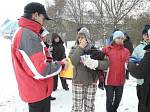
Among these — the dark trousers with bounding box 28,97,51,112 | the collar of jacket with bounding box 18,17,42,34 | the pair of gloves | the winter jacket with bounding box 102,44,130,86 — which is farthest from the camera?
the winter jacket with bounding box 102,44,130,86

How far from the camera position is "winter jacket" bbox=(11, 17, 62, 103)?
401 centimetres

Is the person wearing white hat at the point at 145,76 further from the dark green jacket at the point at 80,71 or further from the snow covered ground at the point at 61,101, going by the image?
the snow covered ground at the point at 61,101

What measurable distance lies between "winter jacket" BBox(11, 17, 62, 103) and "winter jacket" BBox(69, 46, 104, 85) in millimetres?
1481

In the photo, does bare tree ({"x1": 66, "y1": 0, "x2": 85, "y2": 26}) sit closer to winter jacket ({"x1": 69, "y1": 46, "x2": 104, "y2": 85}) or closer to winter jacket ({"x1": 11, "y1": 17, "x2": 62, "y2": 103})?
winter jacket ({"x1": 69, "y1": 46, "x2": 104, "y2": 85})

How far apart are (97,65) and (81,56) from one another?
0.31m

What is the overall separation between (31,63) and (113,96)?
10.0ft

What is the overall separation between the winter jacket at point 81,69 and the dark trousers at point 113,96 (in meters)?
0.89

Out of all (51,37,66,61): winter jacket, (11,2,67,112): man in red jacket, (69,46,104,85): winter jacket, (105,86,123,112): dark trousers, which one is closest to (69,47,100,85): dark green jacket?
(69,46,104,85): winter jacket

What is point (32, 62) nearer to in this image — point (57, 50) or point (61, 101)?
point (61, 101)

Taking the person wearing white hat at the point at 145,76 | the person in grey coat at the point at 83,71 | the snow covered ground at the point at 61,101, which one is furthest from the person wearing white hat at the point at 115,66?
the person wearing white hat at the point at 145,76

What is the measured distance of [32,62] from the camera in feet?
13.2

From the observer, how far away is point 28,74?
13.5 feet

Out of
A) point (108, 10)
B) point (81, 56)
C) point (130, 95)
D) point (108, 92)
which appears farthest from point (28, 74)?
point (108, 10)

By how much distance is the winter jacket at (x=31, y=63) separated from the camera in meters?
4.01
